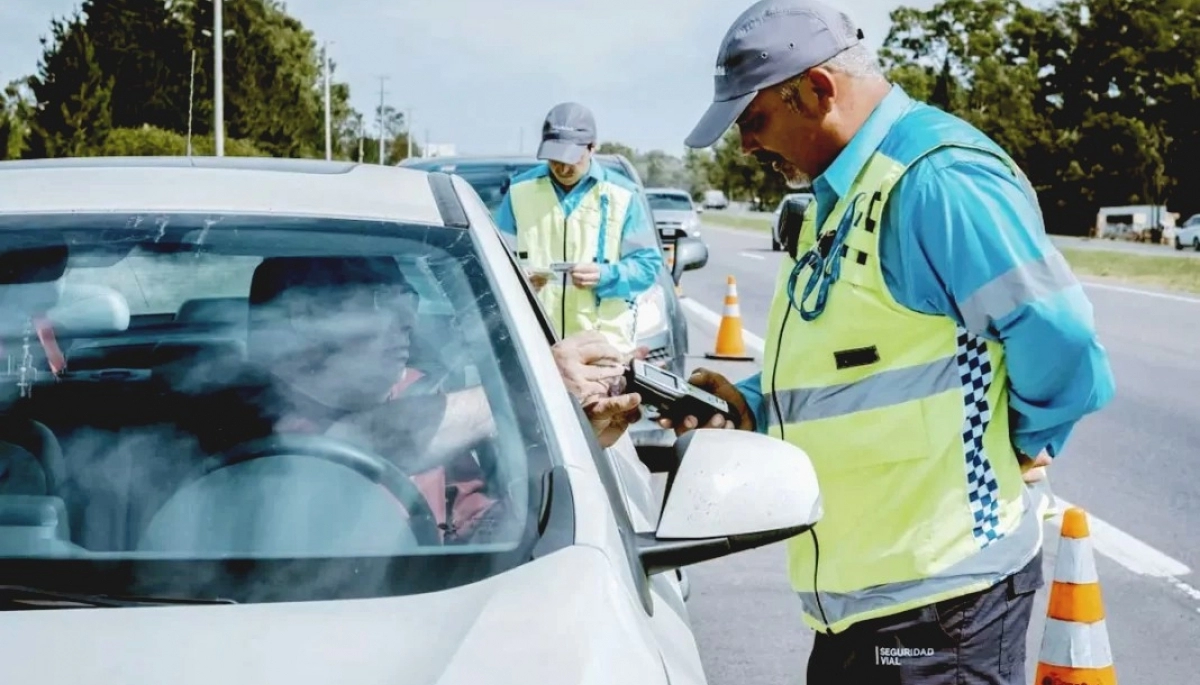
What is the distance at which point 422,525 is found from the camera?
2.19 m

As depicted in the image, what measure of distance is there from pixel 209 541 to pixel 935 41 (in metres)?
103

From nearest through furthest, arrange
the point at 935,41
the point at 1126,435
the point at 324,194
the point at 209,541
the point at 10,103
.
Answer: the point at 209,541 < the point at 324,194 < the point at 1126,435 < the point at 10,103 < the point at 935,41

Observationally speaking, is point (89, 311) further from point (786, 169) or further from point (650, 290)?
point (650, 290)

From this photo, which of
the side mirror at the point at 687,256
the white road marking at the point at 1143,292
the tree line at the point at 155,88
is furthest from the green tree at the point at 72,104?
the side mirror at the point at 687,256

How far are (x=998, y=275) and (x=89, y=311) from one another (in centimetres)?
168

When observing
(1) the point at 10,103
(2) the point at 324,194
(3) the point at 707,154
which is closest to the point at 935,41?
(1) the point at 10,103

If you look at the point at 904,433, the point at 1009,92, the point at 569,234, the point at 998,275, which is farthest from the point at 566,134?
the point at 1009,92

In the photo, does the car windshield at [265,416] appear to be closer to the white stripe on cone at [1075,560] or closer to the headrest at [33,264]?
the headrest at [33,264]

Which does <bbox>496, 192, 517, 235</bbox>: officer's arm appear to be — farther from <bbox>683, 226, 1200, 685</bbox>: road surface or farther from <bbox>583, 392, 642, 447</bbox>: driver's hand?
<bbox>583, 392, 642, 447</bbox>: driver's hand

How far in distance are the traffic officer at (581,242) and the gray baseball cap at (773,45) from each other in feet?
11.4

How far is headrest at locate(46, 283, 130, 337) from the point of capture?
8.82 ft

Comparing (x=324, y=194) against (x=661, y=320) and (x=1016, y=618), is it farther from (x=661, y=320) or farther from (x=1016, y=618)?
(x=661, y=320)

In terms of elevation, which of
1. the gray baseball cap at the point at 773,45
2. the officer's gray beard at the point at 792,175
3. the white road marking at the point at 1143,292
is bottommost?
the white road marking at the point at 1143,292

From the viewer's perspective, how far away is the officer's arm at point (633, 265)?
20.0 feet
